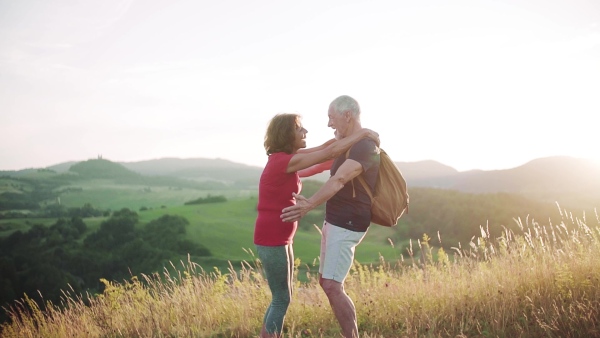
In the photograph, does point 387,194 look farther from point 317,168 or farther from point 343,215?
point 317,168

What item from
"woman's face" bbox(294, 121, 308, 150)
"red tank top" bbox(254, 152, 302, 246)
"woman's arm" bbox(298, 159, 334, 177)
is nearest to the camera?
"red tank top" bbox(254, 152, 302, 246)

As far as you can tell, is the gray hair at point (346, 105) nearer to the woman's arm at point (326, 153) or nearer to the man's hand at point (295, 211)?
the woman's arm at point (326, 153)

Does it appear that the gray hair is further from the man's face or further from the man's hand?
the man's hand

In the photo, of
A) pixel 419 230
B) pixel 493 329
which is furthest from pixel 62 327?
pixel 419 230

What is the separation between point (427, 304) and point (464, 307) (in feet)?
1.42

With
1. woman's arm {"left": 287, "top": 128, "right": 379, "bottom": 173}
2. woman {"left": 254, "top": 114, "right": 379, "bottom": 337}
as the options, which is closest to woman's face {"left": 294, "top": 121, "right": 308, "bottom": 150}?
woman {"left": 254, "top": 114, "right": 379, "bottom": 337}

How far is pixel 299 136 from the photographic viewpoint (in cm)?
473

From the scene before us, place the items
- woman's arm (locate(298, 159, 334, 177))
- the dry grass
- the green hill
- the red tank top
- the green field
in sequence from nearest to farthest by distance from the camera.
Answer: the red tank top
woman's arm (locate(298, 159, 334, 177))
the dry grass
the green field
the green hill

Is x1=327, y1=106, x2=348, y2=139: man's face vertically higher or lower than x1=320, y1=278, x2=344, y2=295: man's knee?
higher

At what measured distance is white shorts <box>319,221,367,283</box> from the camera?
455 cm

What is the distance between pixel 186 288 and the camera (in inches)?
312

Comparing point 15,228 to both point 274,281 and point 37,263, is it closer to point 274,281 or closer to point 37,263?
point 37,263

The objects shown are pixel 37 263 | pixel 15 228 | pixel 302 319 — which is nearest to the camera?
pixel 302 319

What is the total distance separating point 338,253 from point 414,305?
99.8 inches
